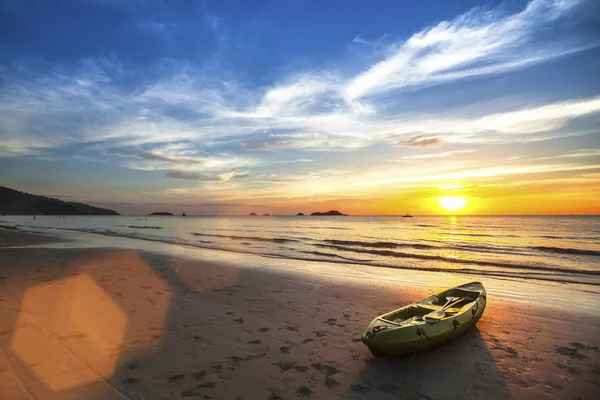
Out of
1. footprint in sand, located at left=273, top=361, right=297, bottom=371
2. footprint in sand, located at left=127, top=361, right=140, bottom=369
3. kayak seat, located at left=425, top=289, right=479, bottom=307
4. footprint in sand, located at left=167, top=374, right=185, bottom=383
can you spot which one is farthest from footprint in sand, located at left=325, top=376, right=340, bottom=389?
kayak seat, located at left=425, top=289, right=479, bottom=307

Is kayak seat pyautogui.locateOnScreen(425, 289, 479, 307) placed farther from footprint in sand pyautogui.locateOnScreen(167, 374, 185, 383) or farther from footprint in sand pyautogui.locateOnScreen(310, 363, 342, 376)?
footprint in sand pyautogui.locateOnScreen(167, 374, 185, 383)

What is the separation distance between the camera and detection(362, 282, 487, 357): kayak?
6.09 m

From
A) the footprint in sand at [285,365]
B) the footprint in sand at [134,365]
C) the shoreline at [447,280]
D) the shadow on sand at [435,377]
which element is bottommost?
the shoreline at [447,280]

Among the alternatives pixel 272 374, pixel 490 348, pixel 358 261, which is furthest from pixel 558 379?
pixel 358 261

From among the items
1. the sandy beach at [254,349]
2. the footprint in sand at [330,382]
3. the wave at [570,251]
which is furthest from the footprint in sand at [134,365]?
the wave at [570,251]

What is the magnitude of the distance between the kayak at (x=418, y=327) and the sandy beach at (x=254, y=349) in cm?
28

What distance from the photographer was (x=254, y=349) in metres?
6.55

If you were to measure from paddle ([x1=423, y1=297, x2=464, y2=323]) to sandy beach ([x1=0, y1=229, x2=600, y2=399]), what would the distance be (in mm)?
649

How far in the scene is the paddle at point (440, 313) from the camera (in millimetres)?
6922

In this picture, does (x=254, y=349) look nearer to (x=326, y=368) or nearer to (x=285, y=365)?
(x=285, y=365)

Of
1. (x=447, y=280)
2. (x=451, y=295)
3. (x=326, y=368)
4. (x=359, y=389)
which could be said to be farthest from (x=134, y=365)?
(x=447, y=280)

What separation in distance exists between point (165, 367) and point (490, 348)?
683cm

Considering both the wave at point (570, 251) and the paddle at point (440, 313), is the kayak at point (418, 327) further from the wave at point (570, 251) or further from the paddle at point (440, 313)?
the wave at point (570, 251)

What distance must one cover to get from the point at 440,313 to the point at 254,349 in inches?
178
